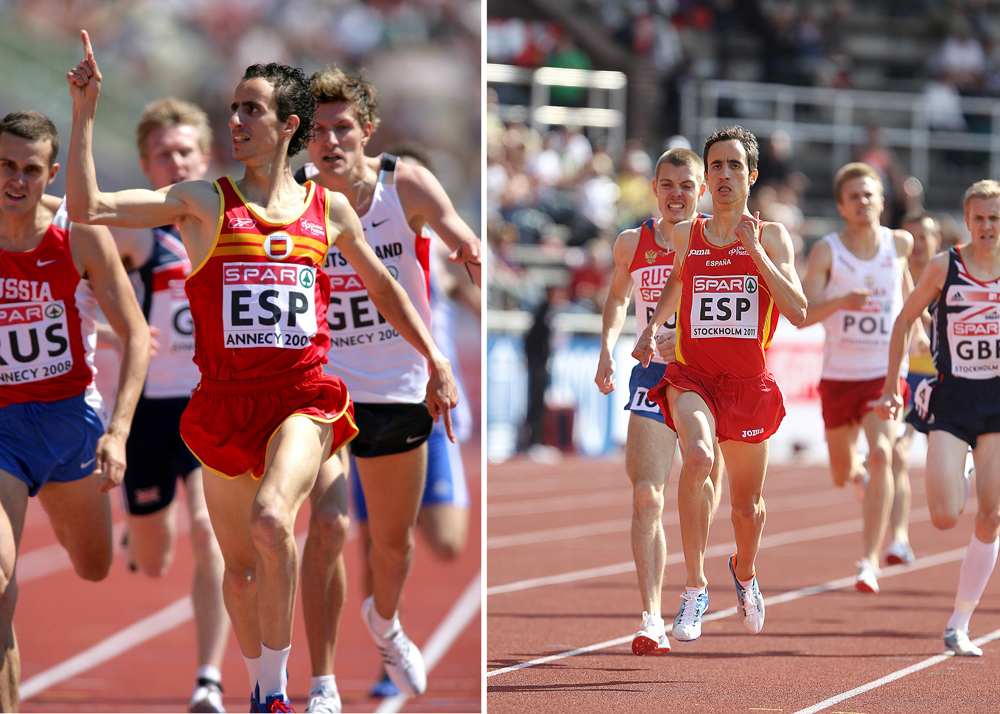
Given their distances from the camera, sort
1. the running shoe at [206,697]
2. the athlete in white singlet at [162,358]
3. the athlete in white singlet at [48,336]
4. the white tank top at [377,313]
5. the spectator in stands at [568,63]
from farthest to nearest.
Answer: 1. the spectator in stands at [568,63]
2. the athlete in white singlet at [162,358]
3. the running shoe at [206,697]
4. the white tank top at [377,313]
5. the athlete in white singlet at [48,336]

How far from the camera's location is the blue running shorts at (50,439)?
4.72 m

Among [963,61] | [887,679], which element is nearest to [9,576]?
[887,679]

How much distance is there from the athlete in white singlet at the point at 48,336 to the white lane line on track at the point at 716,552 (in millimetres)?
3636

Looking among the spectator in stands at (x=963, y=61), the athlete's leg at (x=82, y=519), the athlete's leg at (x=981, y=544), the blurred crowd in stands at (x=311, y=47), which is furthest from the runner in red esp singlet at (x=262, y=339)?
the spectator in stands at (x=963, y=61)

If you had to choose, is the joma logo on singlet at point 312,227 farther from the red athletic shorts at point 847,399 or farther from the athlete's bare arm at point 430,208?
the red athletic shorts at point 847,399

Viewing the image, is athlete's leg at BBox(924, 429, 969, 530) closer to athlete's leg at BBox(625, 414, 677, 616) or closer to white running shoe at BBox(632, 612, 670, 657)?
athlete's leg at BBox(625, 414, 677, 616)

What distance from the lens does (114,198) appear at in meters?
4.15

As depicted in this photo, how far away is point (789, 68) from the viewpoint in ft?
72.2

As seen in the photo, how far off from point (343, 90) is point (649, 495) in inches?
79.3

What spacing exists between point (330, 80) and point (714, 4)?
1939 centimetres

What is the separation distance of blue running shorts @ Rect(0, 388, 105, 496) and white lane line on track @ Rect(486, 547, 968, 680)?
1.89 meters

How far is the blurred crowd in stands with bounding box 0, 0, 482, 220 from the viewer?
2383 centimetres

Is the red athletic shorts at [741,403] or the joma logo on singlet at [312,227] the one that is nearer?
the joma logo on singlet at [312,227]

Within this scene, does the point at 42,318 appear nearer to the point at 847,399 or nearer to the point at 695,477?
the point at 695,477
